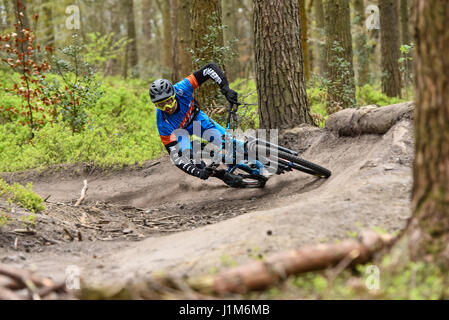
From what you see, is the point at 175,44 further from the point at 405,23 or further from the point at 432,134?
the point at 432,134

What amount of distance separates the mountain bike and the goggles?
0.87 metres

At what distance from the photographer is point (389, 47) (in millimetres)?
16203

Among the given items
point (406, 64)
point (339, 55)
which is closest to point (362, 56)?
point (406, 64)

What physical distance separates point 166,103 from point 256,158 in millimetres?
1592

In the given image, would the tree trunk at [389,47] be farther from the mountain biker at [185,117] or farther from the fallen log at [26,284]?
the fallen log at [26,284]

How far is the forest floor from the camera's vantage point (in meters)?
4.41

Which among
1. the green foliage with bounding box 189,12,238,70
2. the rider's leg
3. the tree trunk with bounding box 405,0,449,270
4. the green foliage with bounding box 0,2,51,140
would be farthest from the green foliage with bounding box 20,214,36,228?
the green foliage with bounding box 0,2,51,140

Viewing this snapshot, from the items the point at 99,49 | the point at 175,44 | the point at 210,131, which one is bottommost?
the point at 210,131

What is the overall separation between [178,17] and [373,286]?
15783 mm

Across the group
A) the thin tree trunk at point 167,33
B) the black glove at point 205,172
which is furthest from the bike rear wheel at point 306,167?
the thin tree trunk at point 167,33

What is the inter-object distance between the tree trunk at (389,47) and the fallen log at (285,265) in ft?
44.5

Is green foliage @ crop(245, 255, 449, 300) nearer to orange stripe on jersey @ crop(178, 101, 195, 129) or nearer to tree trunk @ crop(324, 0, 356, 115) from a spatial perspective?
orange stripe on jersey @ crop(178, 101, 195, 129)

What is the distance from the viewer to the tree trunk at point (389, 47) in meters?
15.8
